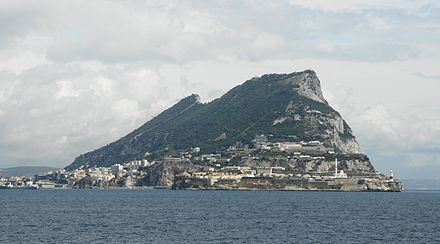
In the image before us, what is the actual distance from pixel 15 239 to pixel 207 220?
5053 cm

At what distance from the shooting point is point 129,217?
168 m

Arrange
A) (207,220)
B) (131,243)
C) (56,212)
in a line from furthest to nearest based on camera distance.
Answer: (56,212) → (207,220) → (131,243)

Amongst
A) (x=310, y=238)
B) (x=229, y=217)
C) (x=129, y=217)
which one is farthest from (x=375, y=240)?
(x=129, y=217)

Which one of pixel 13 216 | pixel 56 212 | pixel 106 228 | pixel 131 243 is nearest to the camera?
pixel 131 243

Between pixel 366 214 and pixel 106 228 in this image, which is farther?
pixel 366 214

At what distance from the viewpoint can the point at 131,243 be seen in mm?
114438

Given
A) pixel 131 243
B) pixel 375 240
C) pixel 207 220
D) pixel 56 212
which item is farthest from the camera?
pixel 56 212

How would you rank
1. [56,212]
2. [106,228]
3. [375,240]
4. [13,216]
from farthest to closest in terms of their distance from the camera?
[56,212], [13,216], [106,228], [375,240]

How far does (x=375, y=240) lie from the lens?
407ft

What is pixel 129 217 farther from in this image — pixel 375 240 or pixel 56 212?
pixel 375 240

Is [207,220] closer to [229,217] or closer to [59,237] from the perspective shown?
[229,217]

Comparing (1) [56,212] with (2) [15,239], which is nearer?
(2) [15,239]

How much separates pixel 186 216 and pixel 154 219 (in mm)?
13421

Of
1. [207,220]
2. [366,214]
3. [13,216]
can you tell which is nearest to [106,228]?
[207,220]
